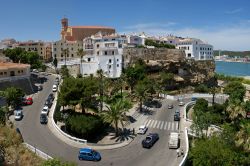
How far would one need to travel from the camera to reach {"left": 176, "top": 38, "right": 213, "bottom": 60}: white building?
115938mm

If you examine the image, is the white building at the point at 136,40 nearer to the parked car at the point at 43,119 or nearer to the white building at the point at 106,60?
the white building at the point at 106,60

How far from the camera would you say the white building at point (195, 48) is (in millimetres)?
115938

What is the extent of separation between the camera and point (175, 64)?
317ft

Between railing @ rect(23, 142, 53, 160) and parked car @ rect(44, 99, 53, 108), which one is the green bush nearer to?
parked car @ rect(44, 99, 53, 108)

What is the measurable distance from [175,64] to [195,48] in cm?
2440

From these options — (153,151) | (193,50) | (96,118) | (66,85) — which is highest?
(193,50)

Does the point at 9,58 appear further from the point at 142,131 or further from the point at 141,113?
the point at 142,131

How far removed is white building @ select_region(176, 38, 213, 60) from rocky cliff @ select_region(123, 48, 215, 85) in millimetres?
9198

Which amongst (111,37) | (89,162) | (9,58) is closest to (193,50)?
(111,37)

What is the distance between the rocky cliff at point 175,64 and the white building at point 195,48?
9198 millimetres

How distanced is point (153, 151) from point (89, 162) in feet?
31.2

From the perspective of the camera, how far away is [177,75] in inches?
3757

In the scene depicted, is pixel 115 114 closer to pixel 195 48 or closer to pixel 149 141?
pixel 149 141

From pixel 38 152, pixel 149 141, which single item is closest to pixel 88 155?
pixel 38 152
